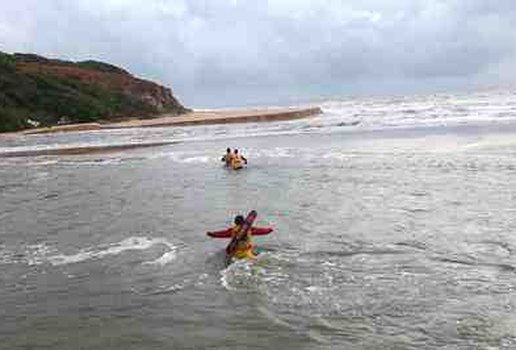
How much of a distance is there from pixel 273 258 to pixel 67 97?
78977 millimetres

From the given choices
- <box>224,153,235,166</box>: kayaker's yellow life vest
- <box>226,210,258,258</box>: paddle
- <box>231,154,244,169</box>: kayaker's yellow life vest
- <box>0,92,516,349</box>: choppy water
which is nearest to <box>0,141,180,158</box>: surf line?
<box>0,92,516,349</box>: choppy water

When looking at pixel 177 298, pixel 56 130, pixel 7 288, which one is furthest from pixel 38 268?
pixel 56 130

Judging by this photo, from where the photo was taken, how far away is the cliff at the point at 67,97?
281 feet

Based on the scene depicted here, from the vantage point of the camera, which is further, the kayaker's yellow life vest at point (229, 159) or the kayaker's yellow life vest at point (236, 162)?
the kayaker's yellow life vest at point (229, 159)

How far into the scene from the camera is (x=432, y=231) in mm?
19109

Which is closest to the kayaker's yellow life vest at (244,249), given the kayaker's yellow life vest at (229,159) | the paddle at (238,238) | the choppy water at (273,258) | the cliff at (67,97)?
the paddle at (238,238)

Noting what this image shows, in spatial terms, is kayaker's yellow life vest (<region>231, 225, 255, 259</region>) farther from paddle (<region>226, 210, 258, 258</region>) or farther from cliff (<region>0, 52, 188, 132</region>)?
cliff (<region>0, 52, 188, 132</region>)

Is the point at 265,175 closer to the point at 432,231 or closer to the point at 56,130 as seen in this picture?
the point at 432,231

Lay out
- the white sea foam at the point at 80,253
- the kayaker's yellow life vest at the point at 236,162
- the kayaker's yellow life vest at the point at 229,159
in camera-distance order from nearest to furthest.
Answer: the white sea foam at the point at 80,253, the kayaker's yellow life vest at the point at 236,162, the kayaker's yellow life vest at the point at 229,159

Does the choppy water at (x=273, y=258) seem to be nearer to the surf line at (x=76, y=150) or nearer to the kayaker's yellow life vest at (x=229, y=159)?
the kayaker's yellow life vest at (x=229, y=159)

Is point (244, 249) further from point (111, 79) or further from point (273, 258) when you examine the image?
point (111, 79)

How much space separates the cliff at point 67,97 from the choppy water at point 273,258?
5144 cm

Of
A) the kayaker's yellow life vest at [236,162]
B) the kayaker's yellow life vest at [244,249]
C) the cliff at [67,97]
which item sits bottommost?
the kayaker's yellow life vest at [244,249]

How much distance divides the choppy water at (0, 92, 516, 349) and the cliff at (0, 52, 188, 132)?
51443 mm
